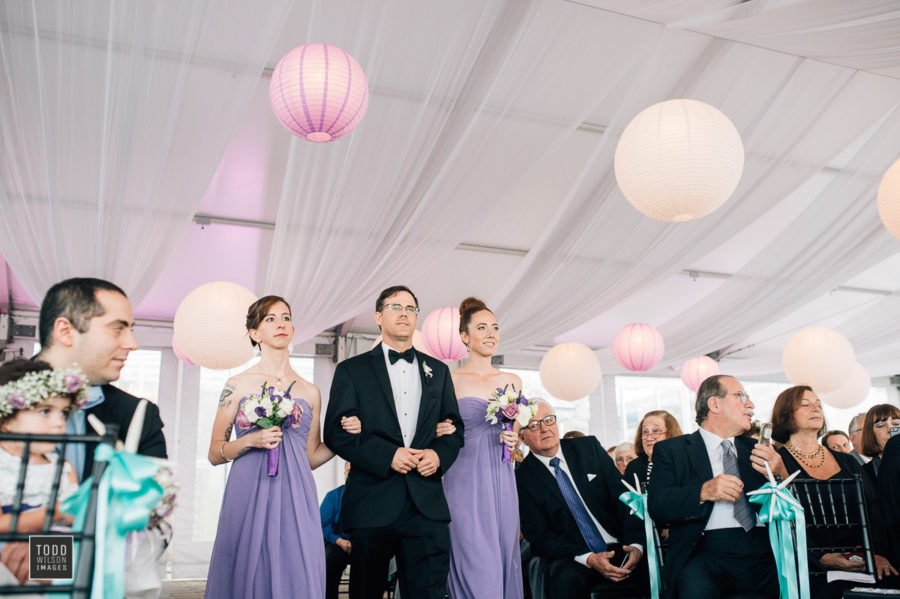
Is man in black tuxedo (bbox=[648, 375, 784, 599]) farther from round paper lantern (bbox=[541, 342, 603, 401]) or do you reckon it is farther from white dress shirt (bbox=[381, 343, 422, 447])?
round paper lantern (bbox=[541, 342, 603, 401])

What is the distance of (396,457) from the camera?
3111mm

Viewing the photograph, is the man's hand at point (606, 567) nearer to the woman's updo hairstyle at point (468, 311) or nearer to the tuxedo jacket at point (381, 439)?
the tuxedo jacket at point (381, 439)

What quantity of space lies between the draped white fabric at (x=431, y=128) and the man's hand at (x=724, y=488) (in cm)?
253

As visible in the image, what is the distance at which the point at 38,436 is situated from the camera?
1436 millimetres

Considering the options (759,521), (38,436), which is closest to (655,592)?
(759,521)

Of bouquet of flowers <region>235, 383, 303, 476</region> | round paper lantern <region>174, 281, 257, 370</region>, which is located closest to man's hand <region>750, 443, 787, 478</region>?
bouquet of flowers <region>235, 383, 303, 476</region>

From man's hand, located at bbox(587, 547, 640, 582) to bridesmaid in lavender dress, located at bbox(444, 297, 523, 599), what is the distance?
545 millimetres

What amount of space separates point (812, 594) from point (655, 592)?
0.72 meters

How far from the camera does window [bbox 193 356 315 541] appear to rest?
9.37m

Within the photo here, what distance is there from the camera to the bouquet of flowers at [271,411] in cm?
301

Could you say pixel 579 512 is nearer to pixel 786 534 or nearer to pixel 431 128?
pixel 786 534

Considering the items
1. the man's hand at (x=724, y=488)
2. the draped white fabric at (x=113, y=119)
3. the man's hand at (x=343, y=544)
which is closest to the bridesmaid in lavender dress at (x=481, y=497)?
the man's hand at (x=724, y=488)

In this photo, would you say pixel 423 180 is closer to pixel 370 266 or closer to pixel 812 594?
pixel 370 266

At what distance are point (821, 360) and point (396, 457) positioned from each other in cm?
516
